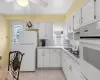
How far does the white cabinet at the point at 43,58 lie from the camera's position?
5.19 metres

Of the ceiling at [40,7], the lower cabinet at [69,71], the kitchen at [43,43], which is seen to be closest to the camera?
the lower cabinet at [69,71]

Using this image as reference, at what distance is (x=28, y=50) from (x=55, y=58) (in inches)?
47.2

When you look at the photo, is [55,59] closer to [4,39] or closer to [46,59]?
[46,59]

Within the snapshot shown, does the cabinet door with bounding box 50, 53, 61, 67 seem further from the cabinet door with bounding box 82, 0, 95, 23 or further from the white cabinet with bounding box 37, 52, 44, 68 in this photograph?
the cabinet door with bounding box 82, 0, 95, 23

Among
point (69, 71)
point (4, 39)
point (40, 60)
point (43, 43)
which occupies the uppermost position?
point (4, 39)

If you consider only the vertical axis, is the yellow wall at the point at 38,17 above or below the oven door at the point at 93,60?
above

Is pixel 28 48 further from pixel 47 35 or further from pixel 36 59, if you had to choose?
pixel 47 35

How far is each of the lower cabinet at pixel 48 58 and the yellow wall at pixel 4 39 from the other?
1633mm

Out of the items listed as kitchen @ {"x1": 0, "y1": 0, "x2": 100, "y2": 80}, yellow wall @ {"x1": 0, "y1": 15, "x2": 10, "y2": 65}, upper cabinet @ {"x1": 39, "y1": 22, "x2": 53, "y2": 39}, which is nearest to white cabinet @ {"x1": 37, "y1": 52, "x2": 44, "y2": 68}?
kitchen @ {"x1": 0, "y1": 0, "x2": 100, "y2": 80}

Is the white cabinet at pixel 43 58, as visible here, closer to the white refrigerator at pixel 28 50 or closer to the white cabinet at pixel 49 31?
the white refrigerator at pixel 28 50

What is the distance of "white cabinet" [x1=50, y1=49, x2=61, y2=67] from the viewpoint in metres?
5.20

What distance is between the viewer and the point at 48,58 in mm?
5203

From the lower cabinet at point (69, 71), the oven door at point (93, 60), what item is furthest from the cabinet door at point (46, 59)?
the oven door at point (93, 60)

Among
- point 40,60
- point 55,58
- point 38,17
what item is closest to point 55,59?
point 55,58
